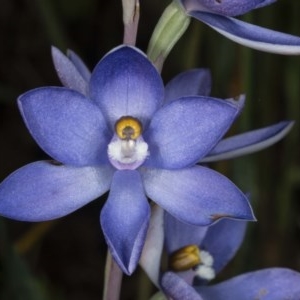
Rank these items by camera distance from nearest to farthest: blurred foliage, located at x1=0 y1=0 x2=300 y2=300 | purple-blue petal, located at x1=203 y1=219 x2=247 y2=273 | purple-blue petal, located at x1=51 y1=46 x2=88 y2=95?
1. purple-blue petal, located at x1=51 y1=46 x2=88 y2=95
2. purple-blue petal, located at x1=203 y1=219 x2=247 y2=273
3. blurred foliage, located at x1=0 y1=0 x2=300 y2=300

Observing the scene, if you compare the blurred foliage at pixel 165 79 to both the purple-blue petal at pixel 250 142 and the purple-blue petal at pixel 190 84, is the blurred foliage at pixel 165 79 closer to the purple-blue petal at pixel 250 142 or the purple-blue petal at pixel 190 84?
the purple-blue petal at pixel 190 84

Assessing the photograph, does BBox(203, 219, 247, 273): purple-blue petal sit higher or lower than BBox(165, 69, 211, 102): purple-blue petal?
lower

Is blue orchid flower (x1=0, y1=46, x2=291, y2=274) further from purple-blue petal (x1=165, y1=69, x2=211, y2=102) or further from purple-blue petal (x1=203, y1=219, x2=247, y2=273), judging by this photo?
purple-blue petal (x1=203, y1=219, x2=247, y2=273)

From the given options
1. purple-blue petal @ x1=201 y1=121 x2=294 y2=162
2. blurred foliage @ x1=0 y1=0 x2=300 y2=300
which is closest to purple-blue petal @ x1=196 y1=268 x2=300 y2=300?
purple-blue petal @ x1=201 y1=121 x2=294 y2=162

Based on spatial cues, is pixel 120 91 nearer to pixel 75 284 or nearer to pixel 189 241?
pixel 189 241

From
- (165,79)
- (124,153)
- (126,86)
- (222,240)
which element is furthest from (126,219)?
(165,79)

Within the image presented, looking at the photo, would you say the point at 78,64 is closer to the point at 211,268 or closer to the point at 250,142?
the point at 250,142

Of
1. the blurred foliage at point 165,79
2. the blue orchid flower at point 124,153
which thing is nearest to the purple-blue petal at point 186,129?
the blue orchid flower at point 124,153
